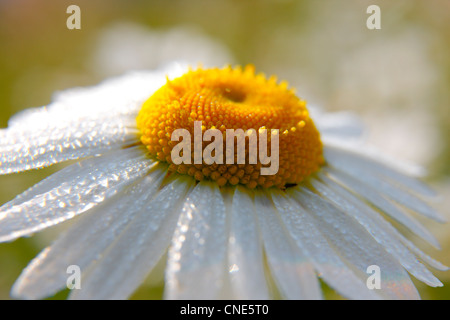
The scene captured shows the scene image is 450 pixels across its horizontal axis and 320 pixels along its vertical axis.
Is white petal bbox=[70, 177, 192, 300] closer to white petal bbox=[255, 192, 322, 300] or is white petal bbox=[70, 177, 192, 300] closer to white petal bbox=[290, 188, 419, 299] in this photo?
white petal bbox=[255, 192, 322, 300]

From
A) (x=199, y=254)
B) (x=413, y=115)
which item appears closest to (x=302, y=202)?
(x=199, y=254)

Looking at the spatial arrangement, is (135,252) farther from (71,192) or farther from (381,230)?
(381,230)

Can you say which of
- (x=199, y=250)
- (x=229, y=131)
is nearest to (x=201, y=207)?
(x=199, y=250)

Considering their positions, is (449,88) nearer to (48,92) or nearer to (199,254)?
(199,254)

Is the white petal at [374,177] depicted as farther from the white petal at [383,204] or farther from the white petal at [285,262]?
the white petal at [285,262]

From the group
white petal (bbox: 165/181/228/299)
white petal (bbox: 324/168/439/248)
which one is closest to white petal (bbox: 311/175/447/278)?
white petal (bbox: 324/168/439/248)
